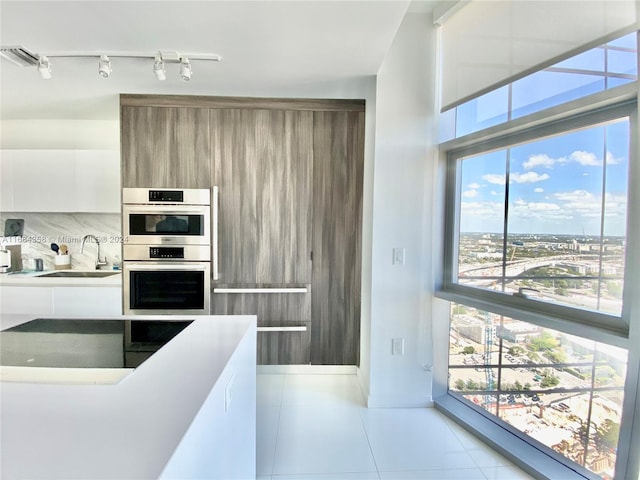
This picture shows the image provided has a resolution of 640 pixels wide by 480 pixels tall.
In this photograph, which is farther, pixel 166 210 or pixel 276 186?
pixel 276 186

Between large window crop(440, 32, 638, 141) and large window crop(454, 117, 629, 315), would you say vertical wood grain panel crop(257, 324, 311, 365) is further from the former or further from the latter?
large window crop(440, 32, 638, 141)

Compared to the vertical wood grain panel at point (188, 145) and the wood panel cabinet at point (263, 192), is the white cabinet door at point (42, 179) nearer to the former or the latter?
the vertical wood grain panel at point (188, 145)

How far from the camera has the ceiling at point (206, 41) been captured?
1.44 m

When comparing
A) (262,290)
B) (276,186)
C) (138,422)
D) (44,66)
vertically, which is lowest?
(262,290)

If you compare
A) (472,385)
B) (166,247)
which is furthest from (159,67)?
(472,385)

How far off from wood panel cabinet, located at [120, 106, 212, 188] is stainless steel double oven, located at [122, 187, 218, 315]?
0.12m

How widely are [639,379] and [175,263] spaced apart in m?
2.85

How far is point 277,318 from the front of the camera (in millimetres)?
2584

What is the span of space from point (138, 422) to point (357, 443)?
1.65m

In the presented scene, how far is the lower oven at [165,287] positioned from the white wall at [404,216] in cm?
141

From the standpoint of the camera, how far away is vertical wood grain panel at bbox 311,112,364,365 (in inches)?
100

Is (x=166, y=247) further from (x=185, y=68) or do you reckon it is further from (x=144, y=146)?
(x=185, y=68)

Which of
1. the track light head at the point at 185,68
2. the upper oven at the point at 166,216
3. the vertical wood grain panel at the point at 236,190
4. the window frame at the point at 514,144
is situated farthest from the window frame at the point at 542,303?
the upper oven at the point at 166,216

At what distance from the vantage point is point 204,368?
91 centimetres
